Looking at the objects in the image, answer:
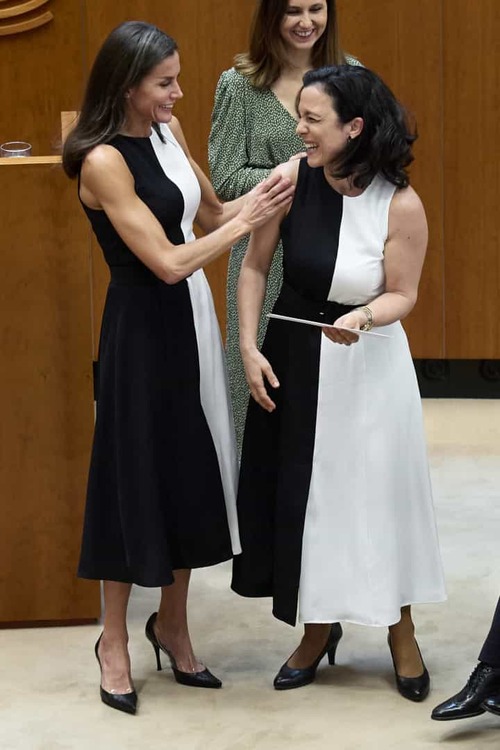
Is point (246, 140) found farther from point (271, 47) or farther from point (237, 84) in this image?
point (271, 47)

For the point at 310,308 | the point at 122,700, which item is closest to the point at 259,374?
the point at 310,308

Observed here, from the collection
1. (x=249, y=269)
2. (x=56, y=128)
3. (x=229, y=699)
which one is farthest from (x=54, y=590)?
(x=56, y=128)

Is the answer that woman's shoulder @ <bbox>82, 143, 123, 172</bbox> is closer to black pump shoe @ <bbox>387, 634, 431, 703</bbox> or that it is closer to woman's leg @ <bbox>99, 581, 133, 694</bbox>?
woman's leg @ <bbox>99, 581, 133, 694</bbox>

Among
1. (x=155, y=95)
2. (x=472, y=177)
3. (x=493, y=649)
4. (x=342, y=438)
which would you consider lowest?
(x=493, y=649)

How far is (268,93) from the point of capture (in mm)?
4047

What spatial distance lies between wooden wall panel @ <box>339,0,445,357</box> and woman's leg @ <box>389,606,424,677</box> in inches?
119

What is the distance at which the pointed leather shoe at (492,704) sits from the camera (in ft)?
10.3

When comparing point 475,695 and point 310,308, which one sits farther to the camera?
point 310,308

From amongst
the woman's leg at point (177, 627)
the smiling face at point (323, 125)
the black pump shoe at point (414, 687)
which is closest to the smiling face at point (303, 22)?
the smiling face at point (323, 125)

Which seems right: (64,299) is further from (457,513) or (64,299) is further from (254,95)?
(457,513)

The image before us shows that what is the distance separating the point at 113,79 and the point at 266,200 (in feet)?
1.46

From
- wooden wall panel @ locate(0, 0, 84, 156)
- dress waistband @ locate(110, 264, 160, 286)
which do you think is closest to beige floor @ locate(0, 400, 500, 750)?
dress waistband @ locate(110, 264, 160, 286)

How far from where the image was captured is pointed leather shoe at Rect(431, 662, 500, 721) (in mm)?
3180

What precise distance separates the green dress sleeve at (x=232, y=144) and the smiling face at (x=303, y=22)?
22 cm
